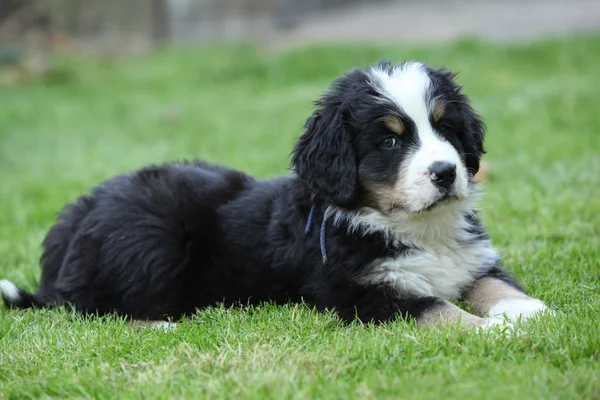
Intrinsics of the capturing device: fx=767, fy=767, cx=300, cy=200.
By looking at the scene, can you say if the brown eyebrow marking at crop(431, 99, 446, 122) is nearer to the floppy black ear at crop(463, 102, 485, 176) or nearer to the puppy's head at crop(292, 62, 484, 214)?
the puppy's head at crop(292, 62, 484, 214)

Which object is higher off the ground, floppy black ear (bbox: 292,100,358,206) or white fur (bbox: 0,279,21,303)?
floppy black ear (bbox: 292,100,358,206)

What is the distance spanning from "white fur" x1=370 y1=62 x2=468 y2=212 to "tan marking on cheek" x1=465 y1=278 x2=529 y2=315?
19.4 inches

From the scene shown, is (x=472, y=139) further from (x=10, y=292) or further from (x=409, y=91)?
(x=10, y=292)

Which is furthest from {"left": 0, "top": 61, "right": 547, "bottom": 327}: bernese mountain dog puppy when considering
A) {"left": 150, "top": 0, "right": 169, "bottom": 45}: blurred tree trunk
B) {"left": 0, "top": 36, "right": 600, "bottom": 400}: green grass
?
{"left": 150, "top": 0, "right": 169, "bottom": 45}: blurred tree trunk

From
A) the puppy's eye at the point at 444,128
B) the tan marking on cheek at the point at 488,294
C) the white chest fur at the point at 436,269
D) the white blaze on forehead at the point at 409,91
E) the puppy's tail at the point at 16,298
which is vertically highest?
the white blaze on forehead at the point at 409,91

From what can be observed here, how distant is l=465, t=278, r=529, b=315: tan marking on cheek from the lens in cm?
369

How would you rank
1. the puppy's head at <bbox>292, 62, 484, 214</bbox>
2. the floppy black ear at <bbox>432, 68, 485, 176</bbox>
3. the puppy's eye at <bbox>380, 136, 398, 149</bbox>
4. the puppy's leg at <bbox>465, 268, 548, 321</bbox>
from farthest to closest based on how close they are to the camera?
the floppy black ear at <bbox>432, 68, 485, 176</bbox>, the puppy's eye at <bbox>380, 136, 398, 149</bbox>, the puppy's head at <bbox>292, 62, 484, 214</bbox>, the puppy's leg at <bbox>465, 268, 548, 321</bbox>

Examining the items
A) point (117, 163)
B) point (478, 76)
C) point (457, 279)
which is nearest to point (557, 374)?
point (457, 279)

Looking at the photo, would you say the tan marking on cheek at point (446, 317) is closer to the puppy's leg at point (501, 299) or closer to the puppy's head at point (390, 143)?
the puppy's leg at point (501, 299)

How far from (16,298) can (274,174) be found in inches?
137

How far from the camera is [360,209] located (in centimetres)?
383

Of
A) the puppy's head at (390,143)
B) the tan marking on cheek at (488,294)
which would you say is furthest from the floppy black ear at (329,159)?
the tan marking on cheek at (488,294)

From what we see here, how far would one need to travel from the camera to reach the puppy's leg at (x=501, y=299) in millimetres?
3477

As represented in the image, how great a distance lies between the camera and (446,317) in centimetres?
334
